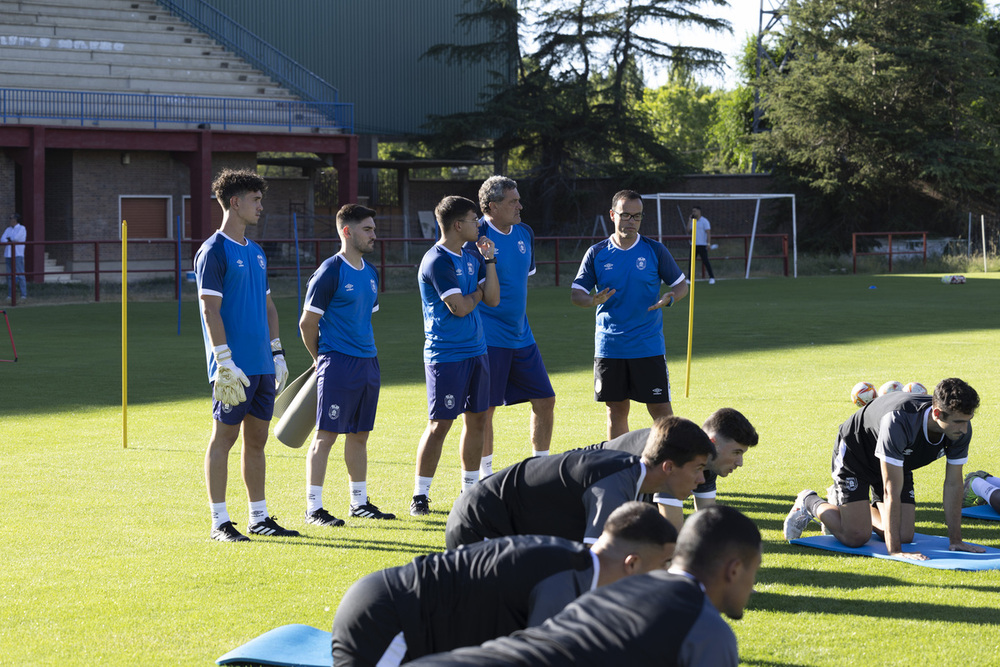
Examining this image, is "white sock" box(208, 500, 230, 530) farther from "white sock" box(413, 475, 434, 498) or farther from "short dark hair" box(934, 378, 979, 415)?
"short dark hair" box(934, 378, 979, 415)

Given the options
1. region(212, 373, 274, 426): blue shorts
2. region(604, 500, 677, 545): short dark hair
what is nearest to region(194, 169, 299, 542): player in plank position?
region(212, 373, 274, 426): blue shorts

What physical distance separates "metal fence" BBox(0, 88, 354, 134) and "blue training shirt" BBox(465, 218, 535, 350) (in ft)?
87.5

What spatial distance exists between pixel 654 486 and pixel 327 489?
4217mm

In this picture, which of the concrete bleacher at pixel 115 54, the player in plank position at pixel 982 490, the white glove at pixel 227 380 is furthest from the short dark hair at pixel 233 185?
the concrete bleacher at pixel 115 54

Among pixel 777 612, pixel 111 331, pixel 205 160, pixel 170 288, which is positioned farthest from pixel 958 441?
pixel 205 160

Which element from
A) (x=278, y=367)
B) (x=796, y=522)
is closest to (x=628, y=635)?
(x=796, y=522)

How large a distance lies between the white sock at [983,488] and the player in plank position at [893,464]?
0.92 meters

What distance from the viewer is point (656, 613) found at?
9.46 feet

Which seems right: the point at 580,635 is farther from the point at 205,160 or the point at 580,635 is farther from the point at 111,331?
the point at 205,160

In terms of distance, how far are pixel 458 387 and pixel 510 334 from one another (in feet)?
2.75

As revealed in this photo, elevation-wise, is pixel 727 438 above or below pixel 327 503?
above

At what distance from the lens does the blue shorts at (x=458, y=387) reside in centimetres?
733

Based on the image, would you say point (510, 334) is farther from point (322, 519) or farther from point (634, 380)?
point (322, 519)

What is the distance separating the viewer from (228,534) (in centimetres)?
674
